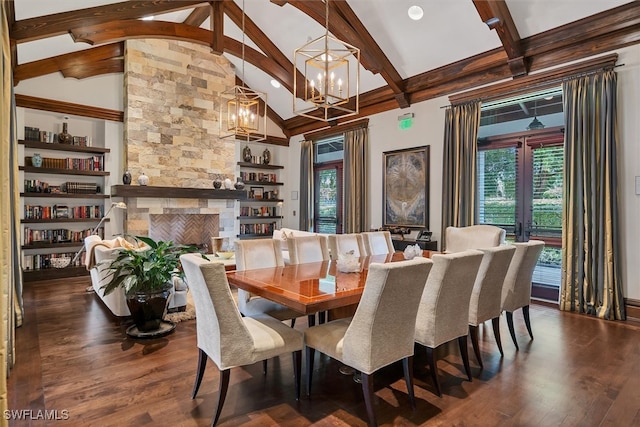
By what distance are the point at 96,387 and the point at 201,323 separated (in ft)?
3.30

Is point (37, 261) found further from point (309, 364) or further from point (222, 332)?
point (309, 364)

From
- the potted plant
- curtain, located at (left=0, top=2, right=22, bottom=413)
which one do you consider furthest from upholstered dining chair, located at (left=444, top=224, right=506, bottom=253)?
curtain, located at (left=0, top=2, right=22, bottom=413)

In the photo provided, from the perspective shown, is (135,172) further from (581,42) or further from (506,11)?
(581,42)


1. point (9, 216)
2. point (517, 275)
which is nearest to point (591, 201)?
point (517, 275)

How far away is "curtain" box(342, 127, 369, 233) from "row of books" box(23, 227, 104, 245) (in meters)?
4.80

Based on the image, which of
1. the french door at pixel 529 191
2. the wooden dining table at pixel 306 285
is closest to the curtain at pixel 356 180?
the french door at pixel 529 191

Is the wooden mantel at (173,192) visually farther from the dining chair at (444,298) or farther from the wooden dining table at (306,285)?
the dining chair at (444,298)

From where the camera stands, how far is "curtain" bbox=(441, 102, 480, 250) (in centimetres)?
532

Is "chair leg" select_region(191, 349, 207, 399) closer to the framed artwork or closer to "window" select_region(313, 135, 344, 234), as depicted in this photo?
the framed artwork

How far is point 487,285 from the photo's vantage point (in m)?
2.83

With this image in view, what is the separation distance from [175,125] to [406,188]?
180 inches

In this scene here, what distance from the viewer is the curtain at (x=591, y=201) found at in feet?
Answer: 13.4

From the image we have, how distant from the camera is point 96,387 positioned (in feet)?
8.29

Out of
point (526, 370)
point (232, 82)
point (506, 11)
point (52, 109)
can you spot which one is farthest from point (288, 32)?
point (526, 370)
